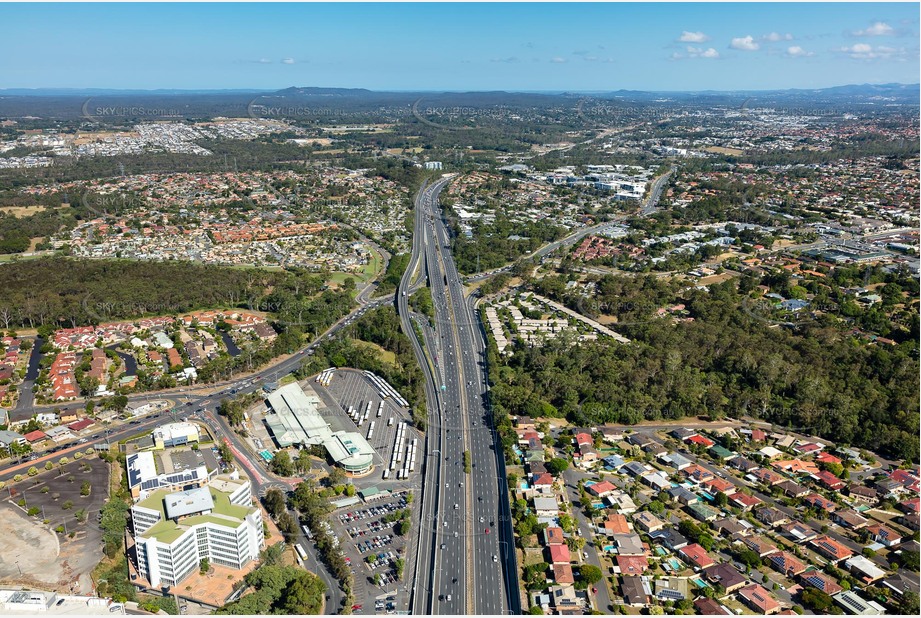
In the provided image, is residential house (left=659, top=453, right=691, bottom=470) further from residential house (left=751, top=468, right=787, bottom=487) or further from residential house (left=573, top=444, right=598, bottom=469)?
residential house (left=573, top=444, right=598, bottom=469)

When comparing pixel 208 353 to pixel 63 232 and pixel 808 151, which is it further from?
pixel 808 151

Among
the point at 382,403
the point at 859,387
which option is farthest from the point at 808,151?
the point at 382,403

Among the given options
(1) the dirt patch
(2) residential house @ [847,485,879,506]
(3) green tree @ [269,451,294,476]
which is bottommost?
(2) residential house @ [847,485,879,506]

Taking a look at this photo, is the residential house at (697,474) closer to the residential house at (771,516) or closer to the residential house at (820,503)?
the residential house at (771,516)

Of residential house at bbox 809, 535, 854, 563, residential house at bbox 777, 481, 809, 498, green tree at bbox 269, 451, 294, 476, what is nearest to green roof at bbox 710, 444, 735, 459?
residential house at bbox 777, 481, 809, 498

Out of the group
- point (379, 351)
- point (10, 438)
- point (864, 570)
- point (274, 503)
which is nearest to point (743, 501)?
point (864, 570)

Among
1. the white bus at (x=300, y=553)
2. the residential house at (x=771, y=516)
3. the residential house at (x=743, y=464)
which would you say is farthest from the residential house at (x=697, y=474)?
the white bus at (x=300, y=553)

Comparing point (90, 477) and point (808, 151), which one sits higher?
point (808, 151)
